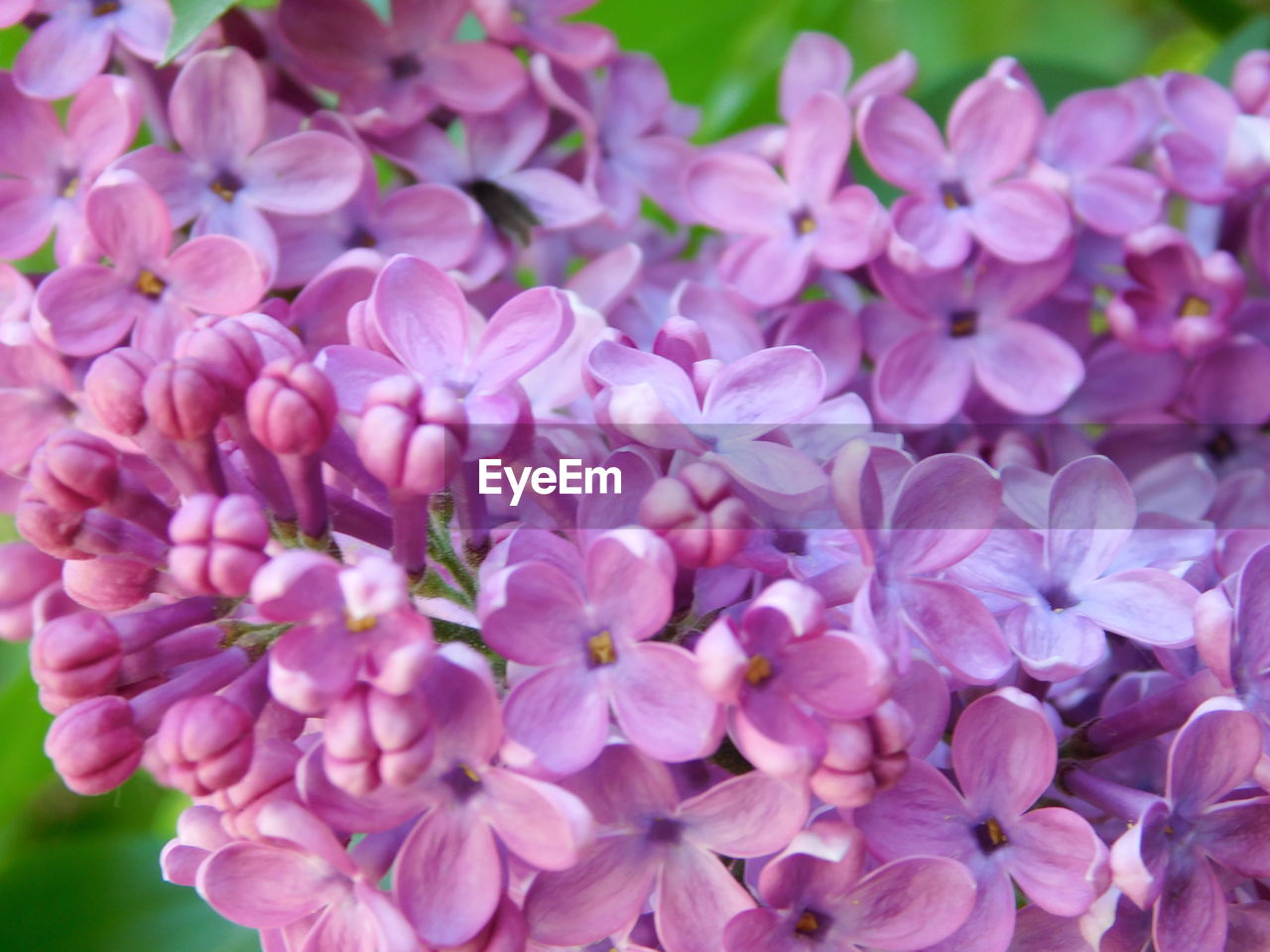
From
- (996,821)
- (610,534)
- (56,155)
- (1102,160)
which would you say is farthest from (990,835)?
(56,155)

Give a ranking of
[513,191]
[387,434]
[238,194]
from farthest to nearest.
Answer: [513,191] → [238,194] → [387,434]

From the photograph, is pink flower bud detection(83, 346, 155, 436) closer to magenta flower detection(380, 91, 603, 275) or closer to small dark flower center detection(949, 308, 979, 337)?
magenta flower detection(380, 91, 603, 275)

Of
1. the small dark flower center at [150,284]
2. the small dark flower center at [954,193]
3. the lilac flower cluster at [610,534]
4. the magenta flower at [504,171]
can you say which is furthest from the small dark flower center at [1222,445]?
the small dark flower center at [150,284]

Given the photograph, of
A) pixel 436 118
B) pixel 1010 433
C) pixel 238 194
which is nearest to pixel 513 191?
pixel 436 118

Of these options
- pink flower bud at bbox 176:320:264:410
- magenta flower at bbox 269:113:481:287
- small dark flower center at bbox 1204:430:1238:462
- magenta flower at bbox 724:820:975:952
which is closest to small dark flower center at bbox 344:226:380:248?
magenta flower at bbox 269:113:481:287

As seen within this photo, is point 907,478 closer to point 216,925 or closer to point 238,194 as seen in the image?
point 238,194
